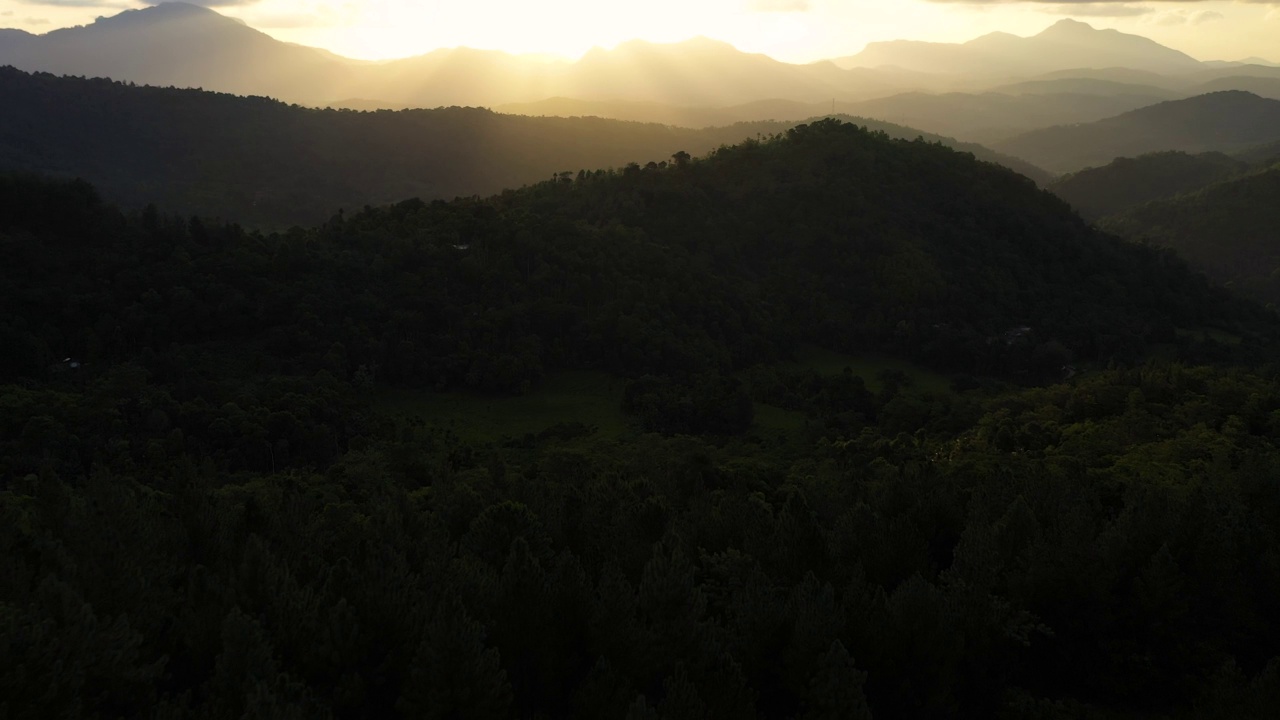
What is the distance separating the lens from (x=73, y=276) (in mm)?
50719

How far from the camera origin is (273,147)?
14625 cm

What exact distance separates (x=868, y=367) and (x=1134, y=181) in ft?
434

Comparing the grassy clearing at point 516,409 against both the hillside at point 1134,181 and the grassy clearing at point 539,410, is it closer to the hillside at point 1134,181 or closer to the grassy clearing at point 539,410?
the grassy clearing at point 539,410

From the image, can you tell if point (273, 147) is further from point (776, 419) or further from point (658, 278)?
point (776, 419)

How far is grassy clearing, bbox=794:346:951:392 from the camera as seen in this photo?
218ft

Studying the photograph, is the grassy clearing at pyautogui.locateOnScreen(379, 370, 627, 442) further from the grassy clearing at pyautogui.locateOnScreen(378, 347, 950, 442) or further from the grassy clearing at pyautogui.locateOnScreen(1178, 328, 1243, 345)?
the grassy clearing at pyautogui.locateOnScreen(1178, 328, 1243, 345)

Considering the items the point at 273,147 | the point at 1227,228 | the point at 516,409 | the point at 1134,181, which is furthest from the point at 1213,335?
the point at 273,147

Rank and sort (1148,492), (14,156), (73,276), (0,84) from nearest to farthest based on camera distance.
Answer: (1148,492) → (73,276) → (14,156) → (0,84)

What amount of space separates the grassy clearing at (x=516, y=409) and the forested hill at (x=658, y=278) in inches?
53.2

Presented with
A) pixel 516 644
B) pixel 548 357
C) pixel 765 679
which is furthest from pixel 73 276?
pixel 765 679

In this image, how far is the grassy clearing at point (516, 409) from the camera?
51.3m

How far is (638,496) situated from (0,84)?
502 feet

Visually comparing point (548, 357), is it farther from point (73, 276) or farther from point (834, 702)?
point (834, 702)

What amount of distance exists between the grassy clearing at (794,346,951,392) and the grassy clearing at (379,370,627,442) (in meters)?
17.9
